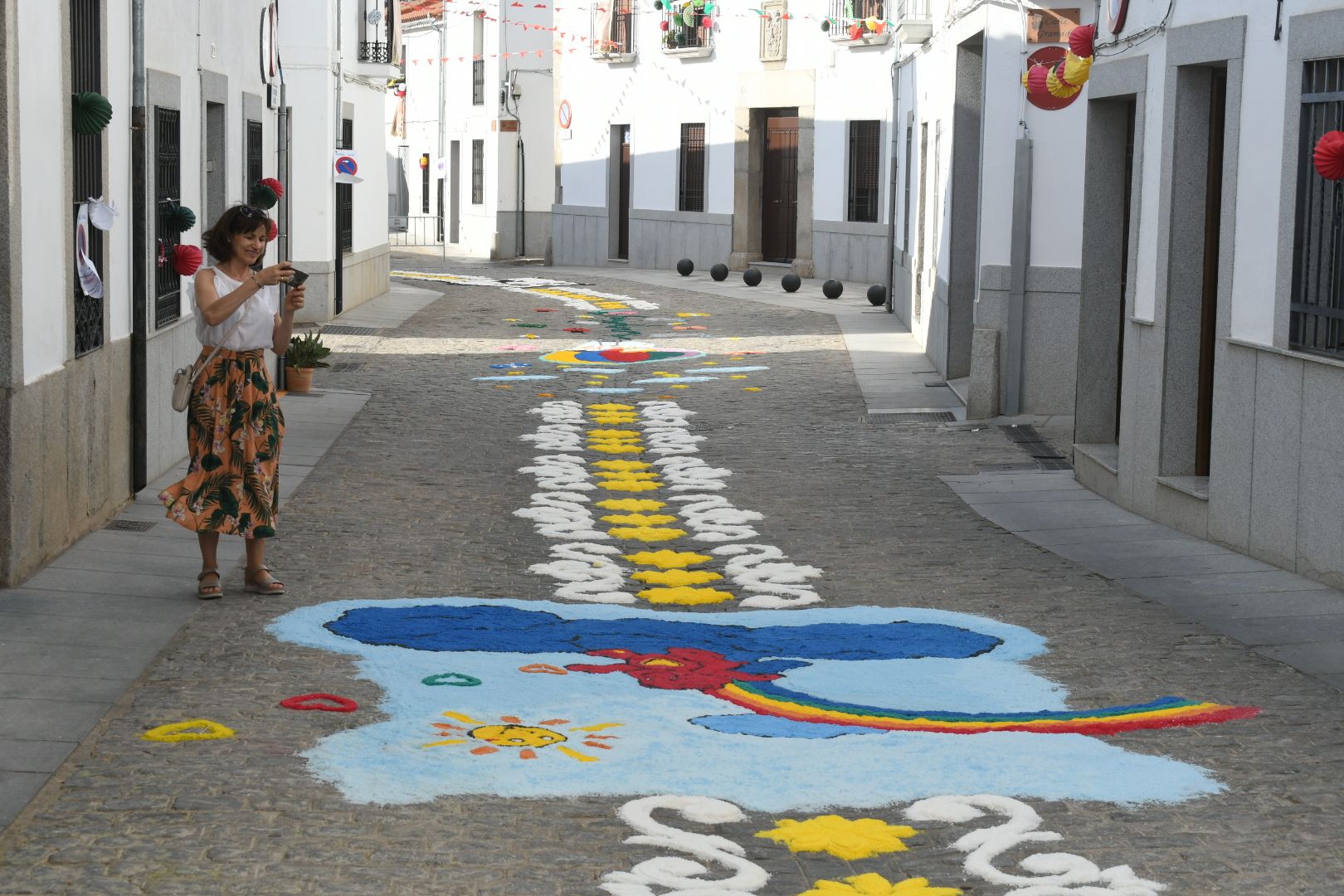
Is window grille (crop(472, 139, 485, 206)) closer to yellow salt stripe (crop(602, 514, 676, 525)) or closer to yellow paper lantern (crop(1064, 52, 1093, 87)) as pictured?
yellow paper lantern (crop(1064, 52, 1093, 87))

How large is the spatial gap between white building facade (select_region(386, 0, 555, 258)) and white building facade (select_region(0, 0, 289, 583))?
2777 centimetres

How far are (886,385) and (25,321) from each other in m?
10.2

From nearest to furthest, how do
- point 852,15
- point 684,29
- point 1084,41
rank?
point 1084,41 < point 852,15 < point 684,29

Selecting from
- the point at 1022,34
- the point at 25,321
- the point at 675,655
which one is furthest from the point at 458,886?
the point at 1022,34

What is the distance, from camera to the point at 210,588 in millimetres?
7730

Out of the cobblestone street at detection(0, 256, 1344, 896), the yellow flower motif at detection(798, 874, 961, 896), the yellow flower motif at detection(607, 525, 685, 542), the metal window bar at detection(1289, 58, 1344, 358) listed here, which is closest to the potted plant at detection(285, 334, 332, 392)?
the cobblestone street at detection(0, 256, 1344, 896)

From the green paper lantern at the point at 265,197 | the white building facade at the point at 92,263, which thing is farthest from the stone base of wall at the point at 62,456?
the green paper lantern at the point at 265,197

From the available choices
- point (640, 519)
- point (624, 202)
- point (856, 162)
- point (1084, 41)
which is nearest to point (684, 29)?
point (624, 202)

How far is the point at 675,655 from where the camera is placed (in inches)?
275

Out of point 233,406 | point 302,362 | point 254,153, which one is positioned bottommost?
point 302,362

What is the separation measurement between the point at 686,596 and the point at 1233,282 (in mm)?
3480

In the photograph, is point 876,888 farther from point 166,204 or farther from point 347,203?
point 347,203

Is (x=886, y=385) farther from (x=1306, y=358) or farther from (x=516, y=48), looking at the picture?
(x=516, y=48)

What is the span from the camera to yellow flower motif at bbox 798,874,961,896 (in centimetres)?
448
